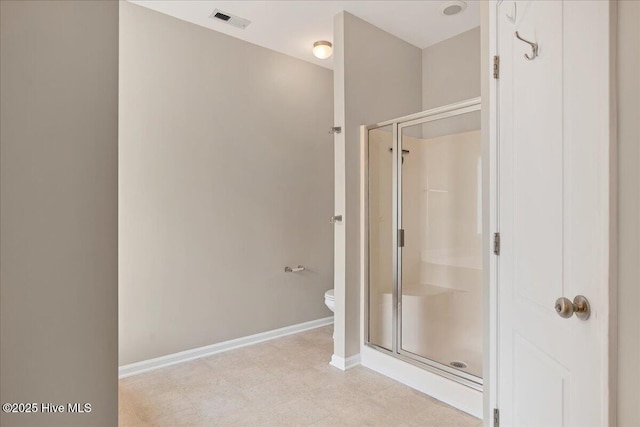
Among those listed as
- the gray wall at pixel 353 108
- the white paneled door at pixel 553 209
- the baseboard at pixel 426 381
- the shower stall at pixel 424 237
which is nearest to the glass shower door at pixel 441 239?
the shower stall at pixel 424 237

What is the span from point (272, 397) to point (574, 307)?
188cm

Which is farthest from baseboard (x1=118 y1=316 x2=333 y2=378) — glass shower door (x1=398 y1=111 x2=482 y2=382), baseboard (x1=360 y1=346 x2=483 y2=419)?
glass shower door (x1=398 y1=111 x2=482 y2=382)

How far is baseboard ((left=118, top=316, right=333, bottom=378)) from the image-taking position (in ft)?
8.98

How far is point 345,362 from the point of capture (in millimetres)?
2791

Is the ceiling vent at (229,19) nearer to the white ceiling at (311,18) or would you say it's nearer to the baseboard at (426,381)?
the white ceiling at (311,18)

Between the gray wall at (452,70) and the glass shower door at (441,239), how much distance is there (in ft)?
1.29

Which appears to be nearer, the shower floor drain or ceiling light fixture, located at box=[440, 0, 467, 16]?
the shower floor drain

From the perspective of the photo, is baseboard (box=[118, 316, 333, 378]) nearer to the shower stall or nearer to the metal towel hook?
the shower stall

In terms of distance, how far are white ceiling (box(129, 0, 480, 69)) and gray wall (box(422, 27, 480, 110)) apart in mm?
87

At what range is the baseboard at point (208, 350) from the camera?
108 inches

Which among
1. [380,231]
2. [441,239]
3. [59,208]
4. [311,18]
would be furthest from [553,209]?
[311,18]

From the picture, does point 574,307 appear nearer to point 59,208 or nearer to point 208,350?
point 59,208

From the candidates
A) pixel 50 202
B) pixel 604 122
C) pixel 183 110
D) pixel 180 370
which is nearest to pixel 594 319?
pixel 604 122

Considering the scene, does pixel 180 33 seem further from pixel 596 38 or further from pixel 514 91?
pixel 596 38
